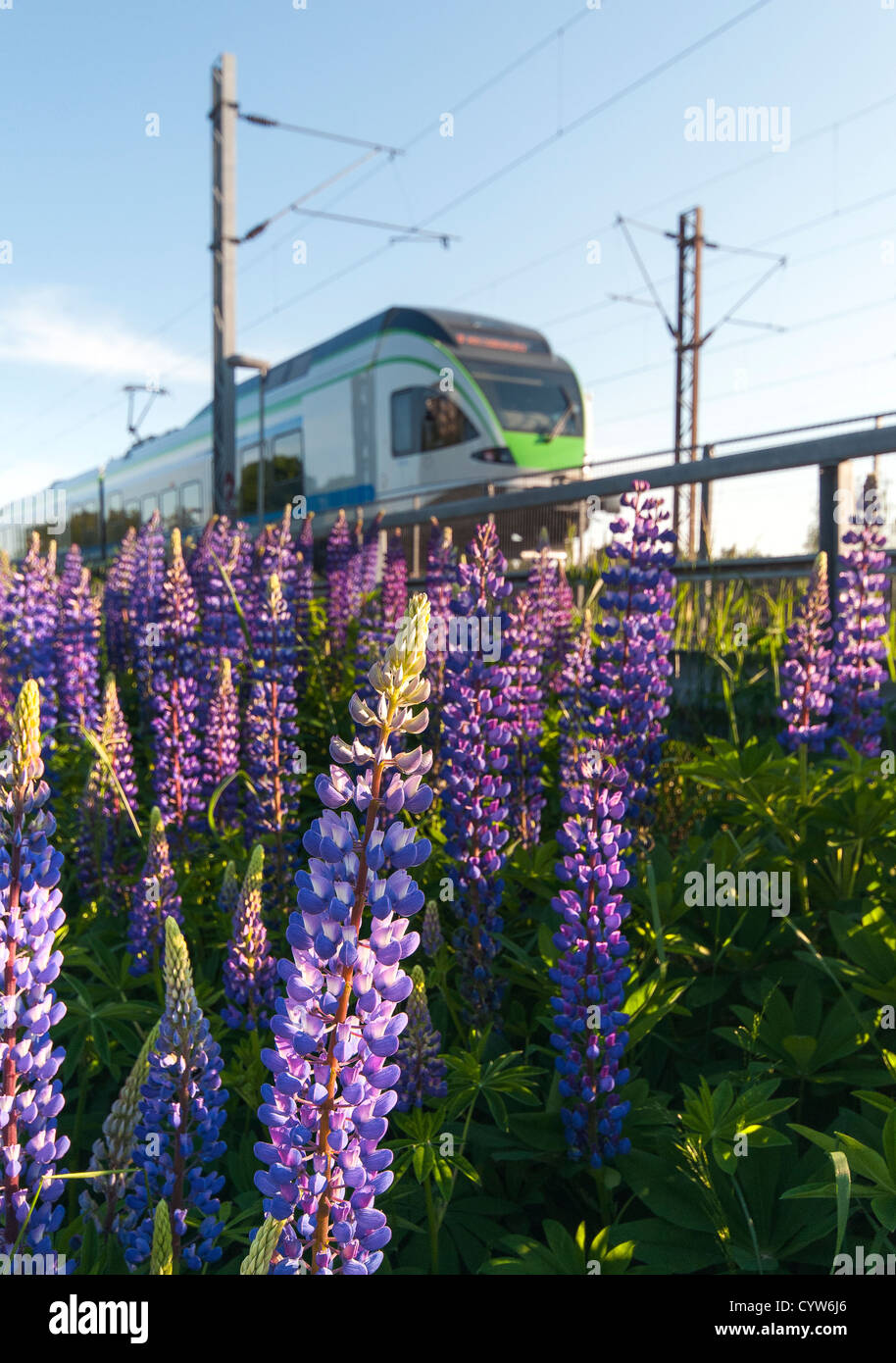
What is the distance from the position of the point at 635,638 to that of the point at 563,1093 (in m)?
1.62

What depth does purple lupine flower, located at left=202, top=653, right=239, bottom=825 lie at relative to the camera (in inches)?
146

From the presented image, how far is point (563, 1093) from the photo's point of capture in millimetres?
2156

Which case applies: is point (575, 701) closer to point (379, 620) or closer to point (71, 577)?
point (379, 620)

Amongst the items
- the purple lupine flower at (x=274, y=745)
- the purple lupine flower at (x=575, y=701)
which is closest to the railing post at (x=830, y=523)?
the purple lupine flower at (x=575, y=701)

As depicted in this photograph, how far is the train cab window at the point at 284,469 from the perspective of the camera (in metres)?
17.5

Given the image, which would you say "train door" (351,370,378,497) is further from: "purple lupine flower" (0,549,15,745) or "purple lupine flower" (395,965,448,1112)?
"purple lupine flower" (395,965,448,1112)

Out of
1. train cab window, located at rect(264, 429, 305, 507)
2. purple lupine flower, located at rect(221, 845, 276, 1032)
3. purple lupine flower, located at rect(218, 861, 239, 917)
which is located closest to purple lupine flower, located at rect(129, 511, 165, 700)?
purple lupine flower, located at rect(218, 861, 239, 917)

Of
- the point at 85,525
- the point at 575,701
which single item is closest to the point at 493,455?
the point at 575,701

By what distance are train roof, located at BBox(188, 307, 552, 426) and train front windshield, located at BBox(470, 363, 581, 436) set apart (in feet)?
1.53

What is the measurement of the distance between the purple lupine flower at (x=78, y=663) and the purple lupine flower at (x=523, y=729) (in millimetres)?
1947

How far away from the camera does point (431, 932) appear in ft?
8.39

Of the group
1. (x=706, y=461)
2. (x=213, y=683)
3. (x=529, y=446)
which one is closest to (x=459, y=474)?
(x=529, y=446)
